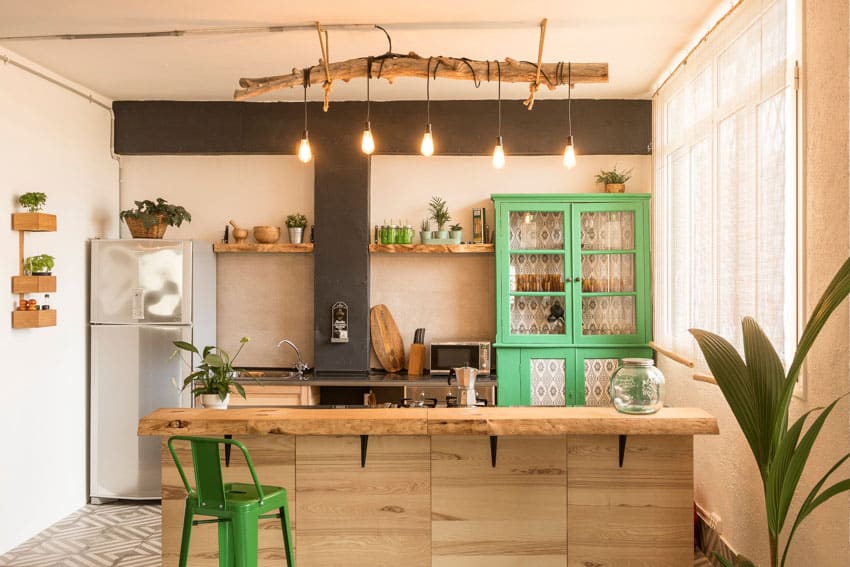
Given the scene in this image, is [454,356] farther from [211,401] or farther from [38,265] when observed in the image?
[38,265]

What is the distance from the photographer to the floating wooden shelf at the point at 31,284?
4664 mm

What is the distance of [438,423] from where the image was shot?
3.31 m

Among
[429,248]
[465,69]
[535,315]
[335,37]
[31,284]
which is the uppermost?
[335,37]

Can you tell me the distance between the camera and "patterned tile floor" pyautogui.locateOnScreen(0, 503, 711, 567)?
4.48m

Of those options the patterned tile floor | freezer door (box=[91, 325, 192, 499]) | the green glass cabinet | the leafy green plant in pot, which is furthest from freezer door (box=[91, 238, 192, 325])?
the leafy green plant in pot

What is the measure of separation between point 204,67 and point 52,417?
265 cm

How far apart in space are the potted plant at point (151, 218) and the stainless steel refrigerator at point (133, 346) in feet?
0.61

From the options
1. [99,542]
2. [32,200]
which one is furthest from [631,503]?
[32,200]

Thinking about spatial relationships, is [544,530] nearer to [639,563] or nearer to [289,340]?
[639,563]

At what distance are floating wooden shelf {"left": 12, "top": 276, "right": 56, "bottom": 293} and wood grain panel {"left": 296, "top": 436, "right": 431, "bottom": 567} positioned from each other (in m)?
2.32

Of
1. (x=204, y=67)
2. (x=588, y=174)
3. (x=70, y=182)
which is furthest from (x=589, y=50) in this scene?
(x=70, y=182)

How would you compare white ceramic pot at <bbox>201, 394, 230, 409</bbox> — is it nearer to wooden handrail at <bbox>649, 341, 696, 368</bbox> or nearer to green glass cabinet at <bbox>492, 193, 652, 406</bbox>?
green glass cabinet at <bbox>492, 193, 652, 406</bbox>

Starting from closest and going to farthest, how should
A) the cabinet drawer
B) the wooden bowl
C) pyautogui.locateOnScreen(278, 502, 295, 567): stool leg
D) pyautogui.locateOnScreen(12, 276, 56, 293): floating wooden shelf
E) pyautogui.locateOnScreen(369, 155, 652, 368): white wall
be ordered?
pyautogui.locateOnScreen(278, 502, 295, 567): stool leg → pyautogui.locateOnScreen(12, 276, 56, 293): floating wooden shelf → the cabinet drawer → the wooden bowl → pyautogui.locateOnScreen(369, 155, 652, 368): white wall

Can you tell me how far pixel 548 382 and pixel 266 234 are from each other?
2.58 metres
